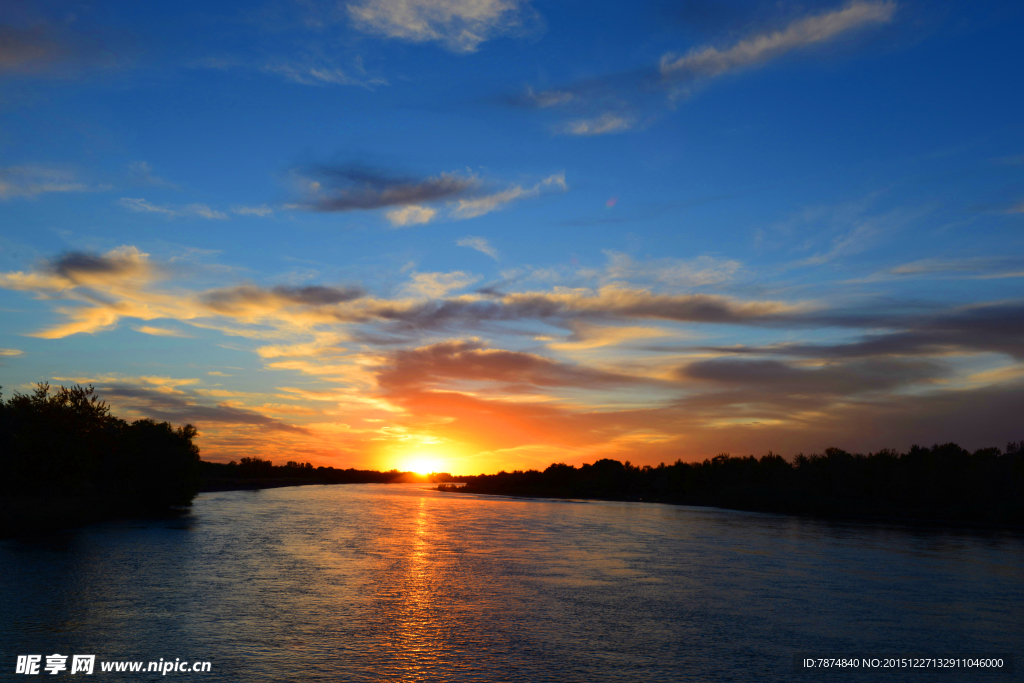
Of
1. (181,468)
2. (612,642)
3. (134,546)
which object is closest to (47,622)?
(612,642)

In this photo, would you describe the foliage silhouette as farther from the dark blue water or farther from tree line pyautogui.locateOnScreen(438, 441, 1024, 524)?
tree line pyautogui.locateOnScreen(438, 441, 1024, 524)

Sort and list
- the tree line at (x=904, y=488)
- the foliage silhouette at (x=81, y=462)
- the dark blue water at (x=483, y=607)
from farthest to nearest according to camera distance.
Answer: the tree line at (x=904, y=488) → the foliage silhouette at (x=81, y=462) → the dark blue water at (x=483, y=607)

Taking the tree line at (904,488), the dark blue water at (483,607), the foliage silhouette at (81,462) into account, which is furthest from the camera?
the tree line at (904,488)

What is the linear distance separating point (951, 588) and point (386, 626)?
36.8m

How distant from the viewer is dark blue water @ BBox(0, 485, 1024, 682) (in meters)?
21.8

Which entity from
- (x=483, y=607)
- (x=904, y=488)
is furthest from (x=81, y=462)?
(x=904, y=488)

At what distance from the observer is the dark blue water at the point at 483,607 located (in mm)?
21828

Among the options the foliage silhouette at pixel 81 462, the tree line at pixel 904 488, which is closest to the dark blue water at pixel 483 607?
the foliage silhouette at pixel 81 462

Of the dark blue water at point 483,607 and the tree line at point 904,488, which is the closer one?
the dark blue water at point 483,607

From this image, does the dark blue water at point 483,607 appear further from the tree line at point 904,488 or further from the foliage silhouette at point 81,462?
the tree line at point 904,488

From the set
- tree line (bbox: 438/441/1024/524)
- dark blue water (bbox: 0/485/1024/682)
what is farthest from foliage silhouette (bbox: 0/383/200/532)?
tree line (bbox: 438/441/1024/524)

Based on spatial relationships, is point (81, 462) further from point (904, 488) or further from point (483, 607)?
point (904, 488)

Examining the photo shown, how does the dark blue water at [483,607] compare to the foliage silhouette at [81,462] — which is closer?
the dark blue water at [483,607]

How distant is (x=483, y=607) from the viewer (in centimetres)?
3067
